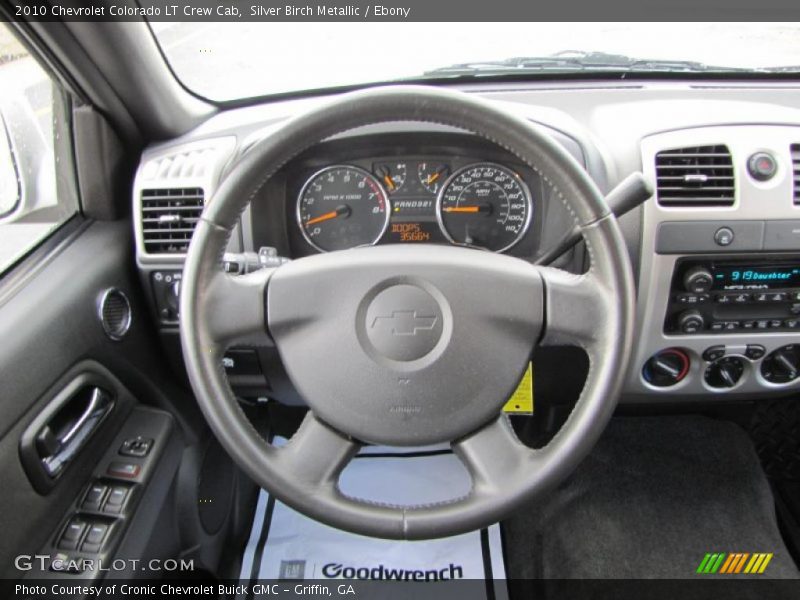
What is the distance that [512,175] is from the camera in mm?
1442

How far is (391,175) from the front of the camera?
4.77ft

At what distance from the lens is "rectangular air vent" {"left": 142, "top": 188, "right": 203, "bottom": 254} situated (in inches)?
55.8

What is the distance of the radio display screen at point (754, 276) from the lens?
141cm

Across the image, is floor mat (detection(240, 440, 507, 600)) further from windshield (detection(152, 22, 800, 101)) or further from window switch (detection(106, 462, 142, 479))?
windshield (detection(152, 22, 800, 101))

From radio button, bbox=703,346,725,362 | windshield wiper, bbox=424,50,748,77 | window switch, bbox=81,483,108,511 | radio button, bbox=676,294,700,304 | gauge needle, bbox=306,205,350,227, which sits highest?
windshield wiper, bbox=424,50,748,77

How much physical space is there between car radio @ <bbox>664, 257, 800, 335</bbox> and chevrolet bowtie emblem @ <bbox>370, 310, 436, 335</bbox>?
2.38 ft

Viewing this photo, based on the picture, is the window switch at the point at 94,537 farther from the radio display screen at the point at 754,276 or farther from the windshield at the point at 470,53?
the radio display screen at the point at 754,276

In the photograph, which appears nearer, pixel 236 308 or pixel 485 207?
pixel 236 308

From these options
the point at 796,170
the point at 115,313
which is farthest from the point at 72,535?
the point at 796,170

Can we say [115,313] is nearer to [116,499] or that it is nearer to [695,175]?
[116,499]

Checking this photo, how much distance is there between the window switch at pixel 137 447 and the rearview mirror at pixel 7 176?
555 mm

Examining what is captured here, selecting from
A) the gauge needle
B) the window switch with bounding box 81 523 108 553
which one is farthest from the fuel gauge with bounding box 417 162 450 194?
the window switch with bounding box 81 523 108 553

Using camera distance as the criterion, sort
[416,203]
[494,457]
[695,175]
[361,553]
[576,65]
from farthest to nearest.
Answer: [361,553] → [576,65] → [416,203] → [695,175] → [494,457]

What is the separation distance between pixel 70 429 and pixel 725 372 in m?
1.46
